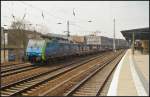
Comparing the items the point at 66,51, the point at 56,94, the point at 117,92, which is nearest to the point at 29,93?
the point at 56,94

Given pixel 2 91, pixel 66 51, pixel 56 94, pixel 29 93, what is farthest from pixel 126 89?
pixel 66 51

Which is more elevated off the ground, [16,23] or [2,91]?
[16,23]

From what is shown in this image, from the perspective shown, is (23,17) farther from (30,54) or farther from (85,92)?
(85,92)

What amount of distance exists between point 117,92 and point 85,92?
4.42 feet

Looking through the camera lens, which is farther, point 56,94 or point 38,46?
point 38,46

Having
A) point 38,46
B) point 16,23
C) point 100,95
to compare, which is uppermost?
point 16,23

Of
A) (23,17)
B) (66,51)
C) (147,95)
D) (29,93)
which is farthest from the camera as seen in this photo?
(23,17)

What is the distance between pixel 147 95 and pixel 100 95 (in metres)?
1.84

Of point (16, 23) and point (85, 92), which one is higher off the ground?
point (16, 23)

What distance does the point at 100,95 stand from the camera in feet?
38.8

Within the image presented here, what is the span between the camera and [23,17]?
51.4 meters

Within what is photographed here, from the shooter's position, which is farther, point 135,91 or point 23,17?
point 23,17

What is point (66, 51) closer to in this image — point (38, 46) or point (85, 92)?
point (38, 46)

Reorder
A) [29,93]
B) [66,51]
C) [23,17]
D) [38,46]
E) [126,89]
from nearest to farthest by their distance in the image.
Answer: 1. [29,93]
2. [126,89]
3. [38,46]
4. [66,51]
5. [23,17]
